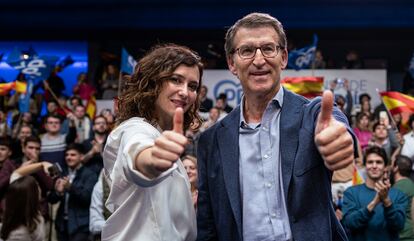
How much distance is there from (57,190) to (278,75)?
5.39 meters

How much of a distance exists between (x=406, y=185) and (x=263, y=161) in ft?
15.6

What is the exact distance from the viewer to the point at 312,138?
124 inches

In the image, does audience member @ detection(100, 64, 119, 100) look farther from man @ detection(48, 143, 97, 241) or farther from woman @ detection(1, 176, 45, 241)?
woman @ detection(1, 176, 45, 241)

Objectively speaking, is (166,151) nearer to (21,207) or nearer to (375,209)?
(375,209)

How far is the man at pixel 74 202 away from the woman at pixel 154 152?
4300 mm

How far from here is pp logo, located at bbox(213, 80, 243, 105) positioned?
13.6m

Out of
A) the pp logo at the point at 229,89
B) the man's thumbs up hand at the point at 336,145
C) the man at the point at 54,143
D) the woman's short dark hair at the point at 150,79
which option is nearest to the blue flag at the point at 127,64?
the man at the point at 54,143

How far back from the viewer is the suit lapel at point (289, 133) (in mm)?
3166

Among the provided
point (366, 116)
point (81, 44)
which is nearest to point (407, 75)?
point (366, 116)

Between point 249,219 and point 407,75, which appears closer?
point 249,219

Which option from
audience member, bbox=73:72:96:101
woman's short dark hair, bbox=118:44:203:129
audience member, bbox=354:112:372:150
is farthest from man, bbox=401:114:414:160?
audience member, bbox=73:72:96:101

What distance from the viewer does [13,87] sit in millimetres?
11602

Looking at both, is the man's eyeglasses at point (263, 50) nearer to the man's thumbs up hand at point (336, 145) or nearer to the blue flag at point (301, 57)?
the man's thumbs up hand at point (336, 145)

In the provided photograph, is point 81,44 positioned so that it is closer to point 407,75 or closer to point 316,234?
point 407,75
